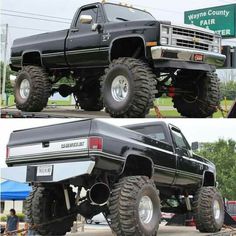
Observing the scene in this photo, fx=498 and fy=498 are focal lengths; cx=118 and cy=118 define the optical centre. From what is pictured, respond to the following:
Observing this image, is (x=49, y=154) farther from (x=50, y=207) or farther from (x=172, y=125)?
(x=172, y=125)

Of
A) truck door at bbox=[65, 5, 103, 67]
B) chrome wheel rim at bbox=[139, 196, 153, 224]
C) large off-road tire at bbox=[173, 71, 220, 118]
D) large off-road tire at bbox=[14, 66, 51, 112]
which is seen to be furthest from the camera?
large off-road tire at bbox=[14, 66, 51, 112]

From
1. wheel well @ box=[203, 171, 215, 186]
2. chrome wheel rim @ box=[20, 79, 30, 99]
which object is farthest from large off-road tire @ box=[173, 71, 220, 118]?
chrome wheel rim @ box=[20, 79, 30, 99]

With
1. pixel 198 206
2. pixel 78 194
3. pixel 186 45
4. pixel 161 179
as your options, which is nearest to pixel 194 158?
pixel 198 206

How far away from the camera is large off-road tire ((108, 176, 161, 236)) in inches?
256

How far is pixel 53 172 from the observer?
6645 millimetres

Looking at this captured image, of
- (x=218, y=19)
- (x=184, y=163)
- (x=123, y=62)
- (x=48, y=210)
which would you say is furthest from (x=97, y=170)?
(x=218, y=19)

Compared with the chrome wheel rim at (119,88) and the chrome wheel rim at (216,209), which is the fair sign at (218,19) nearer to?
the chrome wheel rim at (216,209)

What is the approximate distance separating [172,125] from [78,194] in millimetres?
2223

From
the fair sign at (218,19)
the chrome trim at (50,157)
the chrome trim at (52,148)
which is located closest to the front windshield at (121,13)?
the chrome trim at (52,148)

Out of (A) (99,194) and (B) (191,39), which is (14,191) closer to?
(A) (99,194)

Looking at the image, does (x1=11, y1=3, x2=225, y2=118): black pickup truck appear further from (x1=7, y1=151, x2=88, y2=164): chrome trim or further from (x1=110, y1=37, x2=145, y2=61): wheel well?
(x1=7, y1=151, x2=88, y2=164): chrome trim

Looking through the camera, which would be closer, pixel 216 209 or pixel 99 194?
pixel 99 194

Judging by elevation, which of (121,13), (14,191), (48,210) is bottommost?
(14,191)

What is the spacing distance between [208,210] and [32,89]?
4.30m
